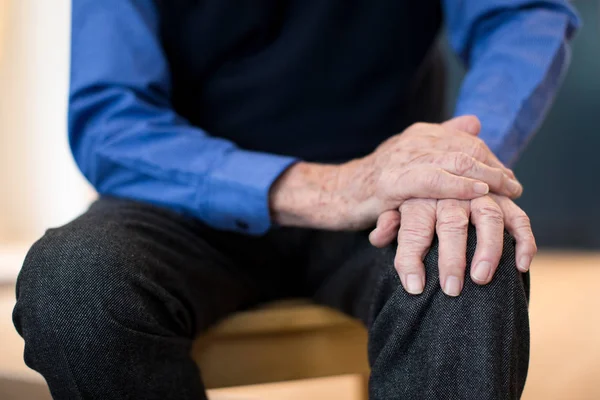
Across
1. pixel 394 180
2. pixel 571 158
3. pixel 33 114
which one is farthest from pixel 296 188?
Answer: pixel 571 158

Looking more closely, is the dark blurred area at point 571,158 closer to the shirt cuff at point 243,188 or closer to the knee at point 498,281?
the shirt cuff at point 243,188

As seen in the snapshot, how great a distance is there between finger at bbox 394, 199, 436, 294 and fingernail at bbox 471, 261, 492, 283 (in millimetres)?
41

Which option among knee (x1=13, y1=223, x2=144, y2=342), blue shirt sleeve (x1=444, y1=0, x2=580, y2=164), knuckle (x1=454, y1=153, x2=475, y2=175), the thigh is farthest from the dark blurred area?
knee (x1=13, y1=223, x2=144, y2=342)

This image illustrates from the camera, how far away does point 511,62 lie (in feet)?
2.52

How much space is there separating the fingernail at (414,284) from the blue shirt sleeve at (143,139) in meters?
0.22

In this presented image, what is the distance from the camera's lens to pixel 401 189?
0.54 metres

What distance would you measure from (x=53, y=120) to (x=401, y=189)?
158cm

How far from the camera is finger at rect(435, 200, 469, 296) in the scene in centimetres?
46

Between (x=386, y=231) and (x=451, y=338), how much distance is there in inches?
4.8

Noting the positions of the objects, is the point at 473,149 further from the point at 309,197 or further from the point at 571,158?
the point at 571,158

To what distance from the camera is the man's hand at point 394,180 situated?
524 millimetres

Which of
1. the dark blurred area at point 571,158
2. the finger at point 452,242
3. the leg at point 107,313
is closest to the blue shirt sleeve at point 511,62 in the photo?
the finger at point 452,242

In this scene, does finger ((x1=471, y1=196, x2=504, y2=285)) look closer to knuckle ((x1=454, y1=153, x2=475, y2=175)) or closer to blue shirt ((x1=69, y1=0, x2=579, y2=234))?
knuckle ((x1=454, y1=153, x2=475, y2=175))

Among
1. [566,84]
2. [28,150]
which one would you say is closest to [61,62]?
[28,150]
